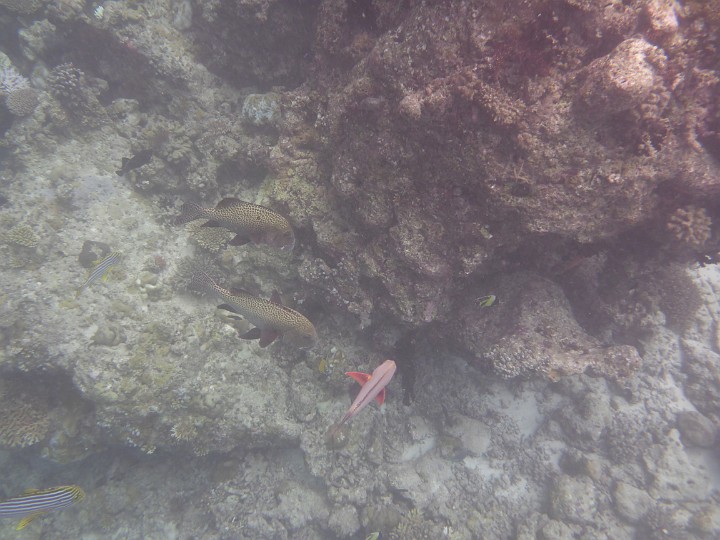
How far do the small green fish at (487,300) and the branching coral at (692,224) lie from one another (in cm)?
211

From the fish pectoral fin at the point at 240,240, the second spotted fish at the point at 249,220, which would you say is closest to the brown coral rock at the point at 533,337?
the second spotted fish at the point at 249,220

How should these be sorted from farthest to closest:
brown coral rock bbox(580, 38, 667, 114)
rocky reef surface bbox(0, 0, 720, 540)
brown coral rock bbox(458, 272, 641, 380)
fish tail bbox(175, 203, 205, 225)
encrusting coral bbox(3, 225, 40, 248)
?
encrusting coral bbox(3, 225, 40, 248)
brown coral rock bbox(458, 272, 641, 380)
fish tail bbox(175, 203, 205, 225)
rocky reef surface bbox(0, 0, 720, 540)
brown coral rock bbox(580, 38, 667, 114)

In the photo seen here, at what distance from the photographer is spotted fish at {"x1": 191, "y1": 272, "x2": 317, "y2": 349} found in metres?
4.35

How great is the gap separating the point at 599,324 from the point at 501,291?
2.07m

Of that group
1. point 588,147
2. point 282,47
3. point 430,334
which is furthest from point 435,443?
point 282,47

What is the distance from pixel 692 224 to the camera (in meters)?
3.51

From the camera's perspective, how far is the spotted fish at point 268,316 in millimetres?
4348

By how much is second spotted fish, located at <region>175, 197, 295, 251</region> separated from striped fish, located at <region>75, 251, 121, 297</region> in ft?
6.41

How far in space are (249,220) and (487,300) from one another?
3356mm

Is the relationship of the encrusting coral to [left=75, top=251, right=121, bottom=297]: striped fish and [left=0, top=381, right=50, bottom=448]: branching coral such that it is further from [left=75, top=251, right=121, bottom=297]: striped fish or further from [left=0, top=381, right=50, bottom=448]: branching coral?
[left=0, top=381, right=50, bottom=448]: branching coral

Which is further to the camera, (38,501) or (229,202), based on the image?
(38,501)

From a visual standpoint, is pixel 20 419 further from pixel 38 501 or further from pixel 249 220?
pixel 249 220

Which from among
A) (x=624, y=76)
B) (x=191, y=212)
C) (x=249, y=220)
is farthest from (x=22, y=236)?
(x=624, y=76)

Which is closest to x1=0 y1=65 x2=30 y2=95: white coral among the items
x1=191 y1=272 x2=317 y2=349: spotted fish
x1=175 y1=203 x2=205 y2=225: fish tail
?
x1=175 y1=203 x2=205 y2=225: fish tail
